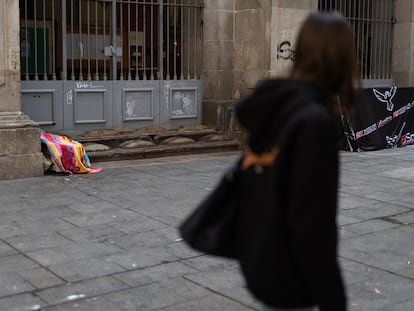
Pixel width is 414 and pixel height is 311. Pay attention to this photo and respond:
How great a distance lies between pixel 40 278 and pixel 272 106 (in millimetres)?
3340

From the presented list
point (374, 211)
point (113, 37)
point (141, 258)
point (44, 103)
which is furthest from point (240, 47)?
point (141, 258)

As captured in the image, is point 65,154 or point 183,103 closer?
point 65,154

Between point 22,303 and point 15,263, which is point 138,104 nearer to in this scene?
point 15,263

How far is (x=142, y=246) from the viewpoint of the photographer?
602 centimetres

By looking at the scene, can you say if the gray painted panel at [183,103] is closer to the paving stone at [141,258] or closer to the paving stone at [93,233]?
the paving stone at [93,233]

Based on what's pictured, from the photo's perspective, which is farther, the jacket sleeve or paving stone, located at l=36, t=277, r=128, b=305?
paving stone, located at l=36, t=277, r=128, b=305

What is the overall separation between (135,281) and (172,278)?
1.00 feet

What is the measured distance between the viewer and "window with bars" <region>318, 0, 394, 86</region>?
15.1 m

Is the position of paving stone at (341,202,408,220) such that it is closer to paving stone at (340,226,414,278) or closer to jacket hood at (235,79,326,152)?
paving stone at (340,226,414,278)

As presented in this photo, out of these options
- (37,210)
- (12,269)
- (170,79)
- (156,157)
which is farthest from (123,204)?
(170,79)

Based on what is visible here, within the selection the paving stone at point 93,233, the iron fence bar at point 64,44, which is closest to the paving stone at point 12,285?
the paving stone at point 93,233

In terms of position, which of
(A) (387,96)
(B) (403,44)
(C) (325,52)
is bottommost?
(A) (387,96)

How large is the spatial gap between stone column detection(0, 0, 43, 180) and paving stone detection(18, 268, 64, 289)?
13.6ft

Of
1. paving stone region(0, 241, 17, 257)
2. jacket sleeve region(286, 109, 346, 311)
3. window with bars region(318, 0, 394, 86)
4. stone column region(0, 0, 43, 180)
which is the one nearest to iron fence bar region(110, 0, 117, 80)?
stone column region(0, 0, 43, 180)
